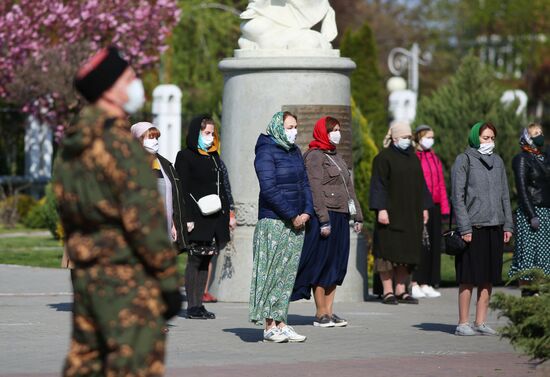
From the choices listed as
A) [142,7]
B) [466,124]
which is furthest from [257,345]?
[142,7]

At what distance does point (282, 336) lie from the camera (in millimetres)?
11234

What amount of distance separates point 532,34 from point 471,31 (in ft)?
10.4

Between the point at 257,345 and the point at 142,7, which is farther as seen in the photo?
the point at 142,7

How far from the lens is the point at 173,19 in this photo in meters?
33.4

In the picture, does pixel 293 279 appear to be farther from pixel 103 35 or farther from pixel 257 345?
pixel 103 35

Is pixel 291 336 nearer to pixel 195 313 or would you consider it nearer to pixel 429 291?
pixel 195 313

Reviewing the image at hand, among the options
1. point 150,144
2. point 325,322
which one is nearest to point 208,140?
point 150,144

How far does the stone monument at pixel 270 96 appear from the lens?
14.6 m

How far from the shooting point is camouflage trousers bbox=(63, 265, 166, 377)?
5.77m

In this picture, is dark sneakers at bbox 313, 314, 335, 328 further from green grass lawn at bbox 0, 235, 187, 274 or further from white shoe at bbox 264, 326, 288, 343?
green grass lawn at bbox 0, 235, 187, 274

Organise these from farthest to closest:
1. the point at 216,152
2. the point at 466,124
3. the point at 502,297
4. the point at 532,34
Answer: the point at 532,34
the point at 466,124
the point at 216,152
the point at 502,297

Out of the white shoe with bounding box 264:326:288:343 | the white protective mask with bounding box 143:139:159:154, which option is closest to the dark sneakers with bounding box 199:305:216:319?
the white shoe with bounding box 264:326:288:343

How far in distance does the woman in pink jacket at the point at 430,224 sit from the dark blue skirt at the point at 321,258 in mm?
3686

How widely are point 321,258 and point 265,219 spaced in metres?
1.20
